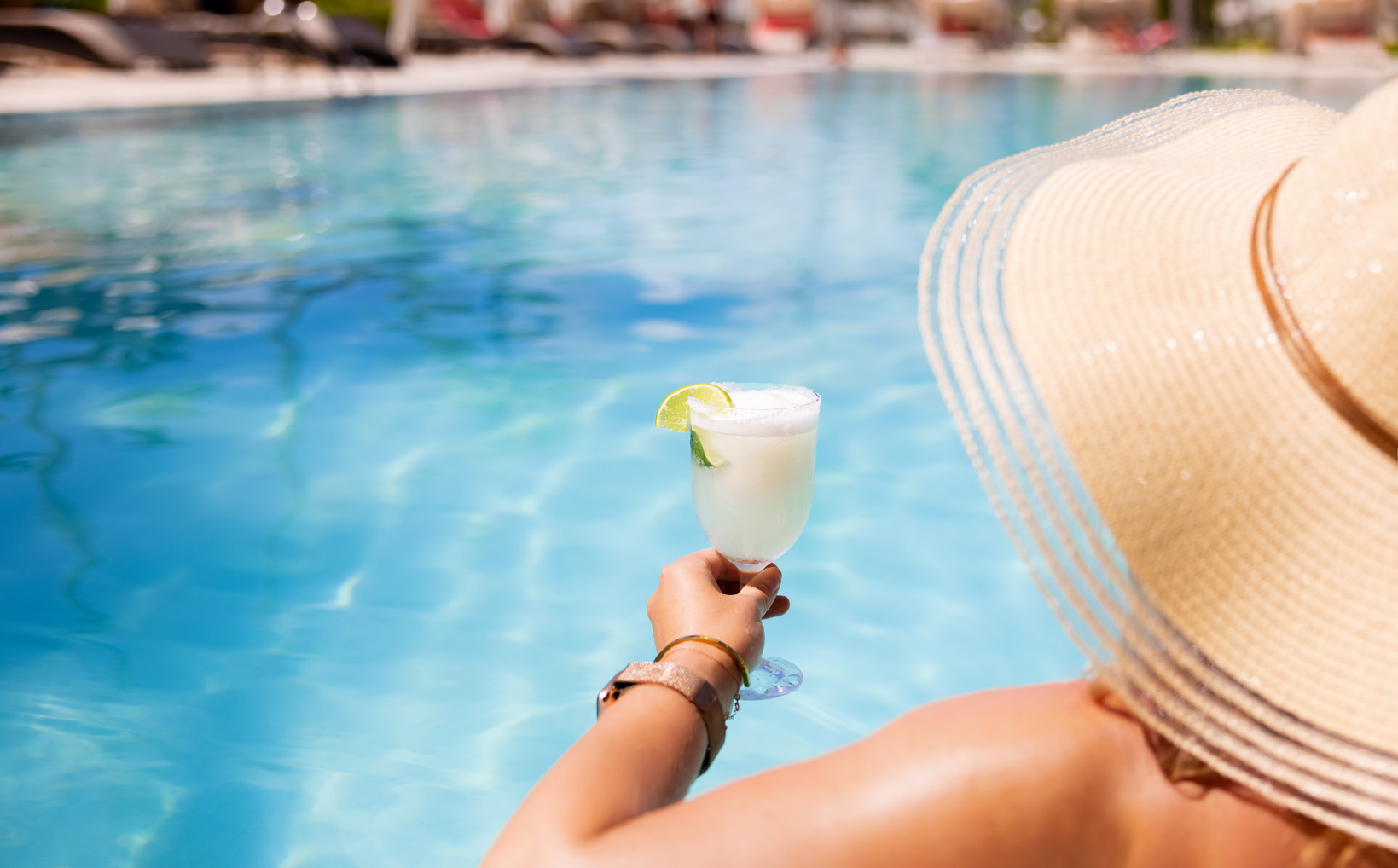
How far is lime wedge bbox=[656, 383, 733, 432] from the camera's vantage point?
1702mm

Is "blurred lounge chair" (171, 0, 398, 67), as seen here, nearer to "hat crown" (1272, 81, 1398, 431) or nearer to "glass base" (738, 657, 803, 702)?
→ "glass base" (738, 657, 803, 702)

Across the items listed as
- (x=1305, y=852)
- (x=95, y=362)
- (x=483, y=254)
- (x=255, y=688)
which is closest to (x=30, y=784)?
(x=255, y=688)

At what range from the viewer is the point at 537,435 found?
3.90m

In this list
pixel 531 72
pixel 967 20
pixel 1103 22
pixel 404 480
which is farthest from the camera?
pixel 967 20

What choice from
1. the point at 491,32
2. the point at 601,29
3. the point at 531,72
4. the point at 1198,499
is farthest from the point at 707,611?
the point at 601,29

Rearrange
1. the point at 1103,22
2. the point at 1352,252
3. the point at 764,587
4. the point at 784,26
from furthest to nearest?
the point at 784,26, the point at 1103,22, the point at 764,587, the point at 1352,252

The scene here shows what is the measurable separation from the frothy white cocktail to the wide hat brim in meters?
0.73

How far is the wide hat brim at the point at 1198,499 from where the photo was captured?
2.71ft

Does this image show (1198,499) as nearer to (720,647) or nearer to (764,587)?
(720,647)

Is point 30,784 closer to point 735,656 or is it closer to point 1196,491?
point 735,656

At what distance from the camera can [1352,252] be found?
82 centimetres

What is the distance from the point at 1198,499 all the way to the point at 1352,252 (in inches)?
8.2

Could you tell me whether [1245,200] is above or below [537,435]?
above

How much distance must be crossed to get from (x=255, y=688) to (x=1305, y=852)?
2214 millimetres
